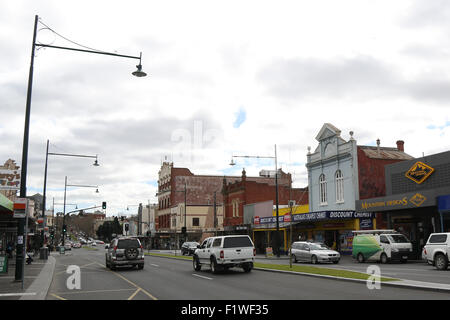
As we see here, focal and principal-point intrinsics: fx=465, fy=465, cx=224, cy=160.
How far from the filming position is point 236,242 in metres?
22.2

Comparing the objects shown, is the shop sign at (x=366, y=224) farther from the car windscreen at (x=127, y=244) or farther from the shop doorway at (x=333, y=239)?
the car windscreen at (x=127, y=244)

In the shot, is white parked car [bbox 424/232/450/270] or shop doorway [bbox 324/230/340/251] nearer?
white parked car [bbox 424/232/450/270]

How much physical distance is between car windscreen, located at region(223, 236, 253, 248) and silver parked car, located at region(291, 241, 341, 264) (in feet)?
27.6

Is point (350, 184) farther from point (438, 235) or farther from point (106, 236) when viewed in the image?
point (106, 236)

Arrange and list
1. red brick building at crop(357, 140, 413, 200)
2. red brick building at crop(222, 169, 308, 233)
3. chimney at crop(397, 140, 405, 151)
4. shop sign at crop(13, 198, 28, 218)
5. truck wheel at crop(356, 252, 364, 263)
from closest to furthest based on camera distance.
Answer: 1. shop sign at crop(13, 198, 28, 218)
2. truck wheel at crop(356, 252, 364, 263)
3. red brick building at crop(357, 140, 413, 200)
4. chimney at crop(397, 140, 405, 151)
5. red brick building at crop(222, 169, 308, 233)

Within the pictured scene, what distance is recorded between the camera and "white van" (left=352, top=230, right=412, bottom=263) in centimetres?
2848

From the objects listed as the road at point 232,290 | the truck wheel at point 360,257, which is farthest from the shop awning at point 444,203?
the road at point 232,290

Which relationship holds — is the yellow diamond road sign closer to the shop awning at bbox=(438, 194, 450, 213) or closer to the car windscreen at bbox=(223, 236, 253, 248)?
the shop awning at bbox=(438, 194, 450, 213)

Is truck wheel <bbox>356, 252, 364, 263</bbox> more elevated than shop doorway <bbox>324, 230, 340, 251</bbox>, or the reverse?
shop doorway <bbox>324, 230, 340, 251</bbox>

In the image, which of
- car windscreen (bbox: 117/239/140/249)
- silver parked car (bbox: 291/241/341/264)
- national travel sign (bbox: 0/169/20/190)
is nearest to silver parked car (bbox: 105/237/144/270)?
car windscreen (bbox: 117/239/140/249)

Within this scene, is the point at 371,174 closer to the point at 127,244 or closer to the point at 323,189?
the point at 323,189

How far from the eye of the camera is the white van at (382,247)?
28484 millimetres

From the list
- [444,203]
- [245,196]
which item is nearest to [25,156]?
[444,203]

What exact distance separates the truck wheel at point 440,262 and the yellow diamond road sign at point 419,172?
10538mm
